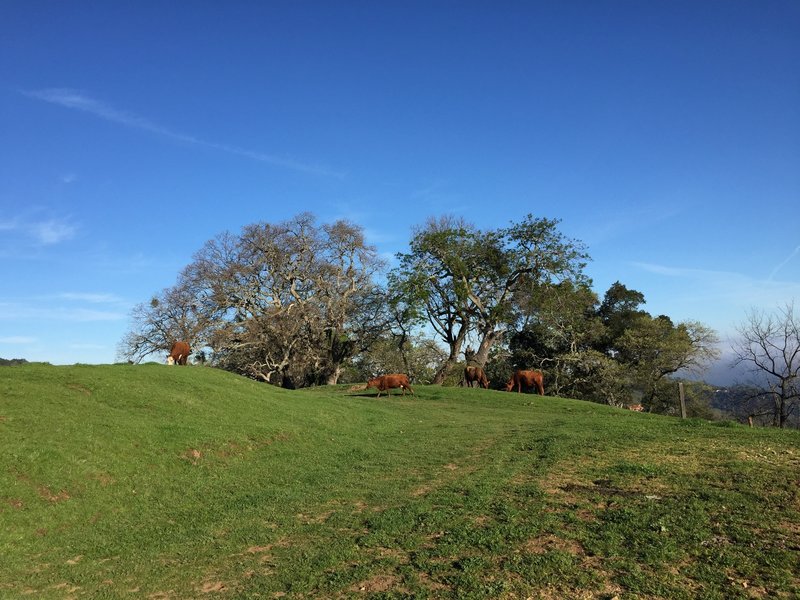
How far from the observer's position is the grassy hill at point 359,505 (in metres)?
5.98

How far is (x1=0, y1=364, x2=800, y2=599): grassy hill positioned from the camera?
19.6ft

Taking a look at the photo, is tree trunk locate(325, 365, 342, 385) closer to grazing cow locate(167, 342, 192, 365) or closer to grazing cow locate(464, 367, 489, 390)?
grazing cow locate(464, 367, 489, 390)

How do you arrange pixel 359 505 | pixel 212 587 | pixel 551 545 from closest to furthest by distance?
pixel 212 587 → pixel 551 545 → pixel 359 505

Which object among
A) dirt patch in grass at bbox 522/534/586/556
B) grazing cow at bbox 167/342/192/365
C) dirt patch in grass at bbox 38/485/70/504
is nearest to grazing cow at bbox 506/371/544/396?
grazing cow at bbox 167/342/192/365

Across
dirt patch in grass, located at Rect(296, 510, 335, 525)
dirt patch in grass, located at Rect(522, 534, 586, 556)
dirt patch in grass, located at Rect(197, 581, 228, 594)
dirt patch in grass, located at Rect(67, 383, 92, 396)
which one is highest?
dirt patch in grass, located at Rect(67, 383, 92, 396)

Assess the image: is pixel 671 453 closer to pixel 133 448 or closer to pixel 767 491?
pixel 767 491

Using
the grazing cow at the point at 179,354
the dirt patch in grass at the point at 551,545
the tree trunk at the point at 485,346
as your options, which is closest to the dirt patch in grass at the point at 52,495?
the dirt patch in grass at the point at 551,545

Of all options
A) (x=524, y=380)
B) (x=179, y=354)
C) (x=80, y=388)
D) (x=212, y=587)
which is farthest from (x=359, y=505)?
(x=524, y=380)

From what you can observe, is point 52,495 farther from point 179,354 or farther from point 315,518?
point 179,354

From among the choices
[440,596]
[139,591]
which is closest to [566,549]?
[440,596]

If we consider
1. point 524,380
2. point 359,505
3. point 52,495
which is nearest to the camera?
point 52,495

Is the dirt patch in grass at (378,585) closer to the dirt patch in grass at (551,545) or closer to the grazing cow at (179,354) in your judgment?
the dirt patch in grass at (551,545)

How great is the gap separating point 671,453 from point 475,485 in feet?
16.0

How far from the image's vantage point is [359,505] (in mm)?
9266
